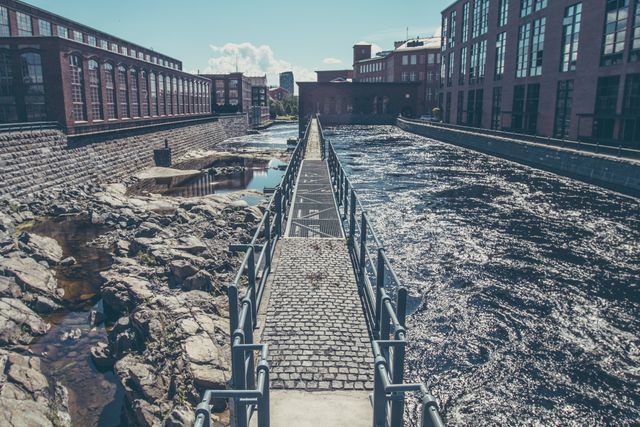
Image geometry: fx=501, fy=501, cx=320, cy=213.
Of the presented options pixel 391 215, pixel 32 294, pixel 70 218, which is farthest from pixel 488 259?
pixel 70 218

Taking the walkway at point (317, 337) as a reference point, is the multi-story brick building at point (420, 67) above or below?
above

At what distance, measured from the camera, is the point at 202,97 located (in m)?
88.2

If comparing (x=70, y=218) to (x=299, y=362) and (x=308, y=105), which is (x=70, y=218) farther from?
(x=308, y=105)

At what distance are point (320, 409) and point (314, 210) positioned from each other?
37.2ft

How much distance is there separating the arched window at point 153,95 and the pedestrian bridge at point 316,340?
157 feet

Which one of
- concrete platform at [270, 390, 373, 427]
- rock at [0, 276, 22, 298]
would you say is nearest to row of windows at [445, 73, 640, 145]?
concrete platform at [270, 390, 373, 427]

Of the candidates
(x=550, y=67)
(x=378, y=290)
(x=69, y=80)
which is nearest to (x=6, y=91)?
(x=69, y=80)

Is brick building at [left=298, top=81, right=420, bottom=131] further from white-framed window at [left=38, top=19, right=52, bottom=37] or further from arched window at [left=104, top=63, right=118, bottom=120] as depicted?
arched window at [left=104, top=63, right=118, bottom=120]

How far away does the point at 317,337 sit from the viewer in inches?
348

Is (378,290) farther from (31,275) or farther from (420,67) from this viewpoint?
(420,67)

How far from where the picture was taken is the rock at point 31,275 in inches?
578

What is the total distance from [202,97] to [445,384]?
84.6 meters

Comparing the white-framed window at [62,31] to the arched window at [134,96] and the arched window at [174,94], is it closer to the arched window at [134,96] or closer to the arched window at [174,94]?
the arched window at [174,94]

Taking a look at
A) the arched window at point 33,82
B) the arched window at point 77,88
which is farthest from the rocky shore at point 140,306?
the arched window at point 77,88
